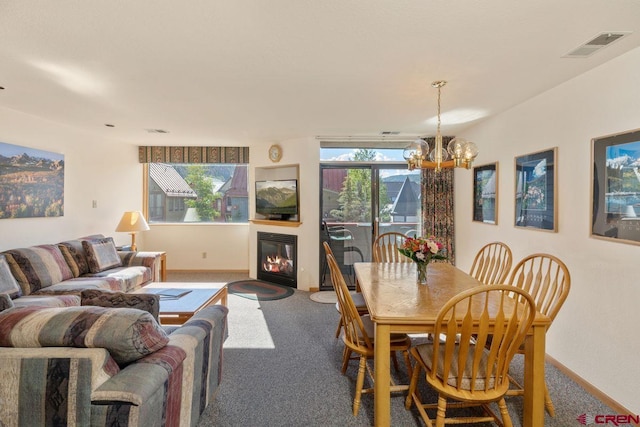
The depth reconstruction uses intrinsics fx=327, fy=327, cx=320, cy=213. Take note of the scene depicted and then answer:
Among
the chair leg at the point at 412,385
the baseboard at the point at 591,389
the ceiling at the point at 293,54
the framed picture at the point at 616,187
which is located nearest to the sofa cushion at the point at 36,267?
the ceiling at the point at 293,54

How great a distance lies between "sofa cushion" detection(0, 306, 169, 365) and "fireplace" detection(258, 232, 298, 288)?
372 cm

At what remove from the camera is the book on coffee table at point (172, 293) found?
311cm

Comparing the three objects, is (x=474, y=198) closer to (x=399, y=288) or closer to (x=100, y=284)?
(x=399, y=288)

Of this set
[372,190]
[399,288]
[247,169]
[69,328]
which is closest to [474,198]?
[372,190]

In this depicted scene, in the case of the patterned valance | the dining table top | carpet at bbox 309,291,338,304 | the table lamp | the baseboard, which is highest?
the patterned valance

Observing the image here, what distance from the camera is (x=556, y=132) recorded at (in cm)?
280

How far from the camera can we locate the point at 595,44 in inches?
80.7

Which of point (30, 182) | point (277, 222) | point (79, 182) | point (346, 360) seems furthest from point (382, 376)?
point (79, 182)

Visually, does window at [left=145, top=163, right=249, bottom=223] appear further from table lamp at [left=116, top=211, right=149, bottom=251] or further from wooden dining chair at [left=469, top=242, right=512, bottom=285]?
wooden dining chair at [left=469, top=242, right=512, bottom=285]

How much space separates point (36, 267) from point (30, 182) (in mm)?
1186

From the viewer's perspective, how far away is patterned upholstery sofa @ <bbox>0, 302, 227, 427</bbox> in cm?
122

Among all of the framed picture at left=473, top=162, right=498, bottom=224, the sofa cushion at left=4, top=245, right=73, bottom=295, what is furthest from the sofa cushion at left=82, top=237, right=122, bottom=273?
the framed picture at left=473, top=162, right=498, bottom=224

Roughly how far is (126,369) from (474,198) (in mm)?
4159

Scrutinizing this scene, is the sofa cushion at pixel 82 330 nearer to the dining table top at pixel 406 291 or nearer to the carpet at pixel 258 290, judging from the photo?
the dining table top at pixel 406 291
